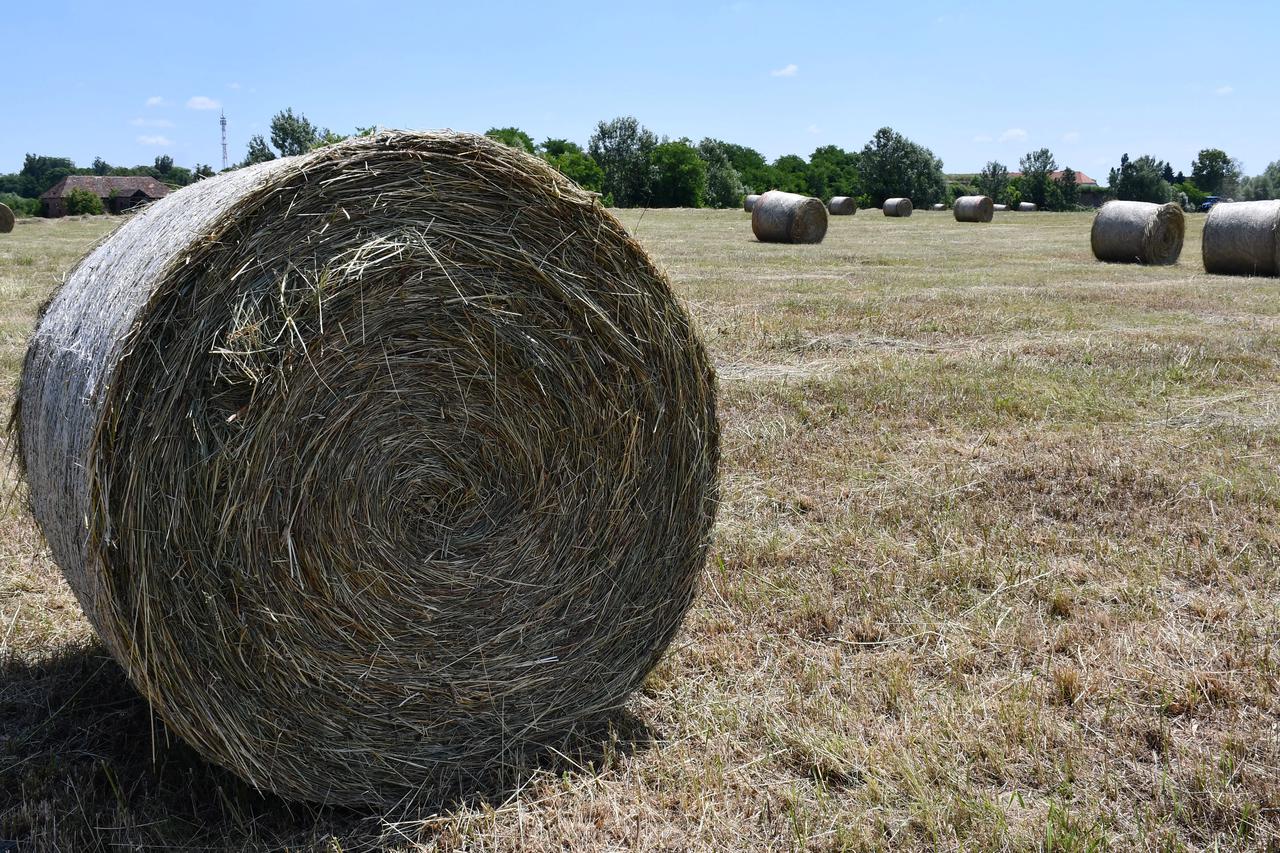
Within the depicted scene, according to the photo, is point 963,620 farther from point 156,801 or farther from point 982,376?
point 982,376

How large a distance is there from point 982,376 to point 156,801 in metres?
6.61

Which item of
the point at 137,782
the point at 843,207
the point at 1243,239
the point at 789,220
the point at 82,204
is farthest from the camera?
the point at 82,204

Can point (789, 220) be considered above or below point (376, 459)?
above

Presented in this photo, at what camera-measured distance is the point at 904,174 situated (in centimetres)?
6191

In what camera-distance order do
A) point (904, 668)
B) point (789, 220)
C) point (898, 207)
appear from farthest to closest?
point (898, 207) → point (789, 220) → point (904, 668)

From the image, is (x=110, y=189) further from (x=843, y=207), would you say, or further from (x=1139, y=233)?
(x=1139, y=233)

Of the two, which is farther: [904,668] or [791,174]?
[791,174]

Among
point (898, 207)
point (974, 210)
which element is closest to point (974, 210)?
point (974, 210)

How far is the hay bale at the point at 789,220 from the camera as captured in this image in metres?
23.1

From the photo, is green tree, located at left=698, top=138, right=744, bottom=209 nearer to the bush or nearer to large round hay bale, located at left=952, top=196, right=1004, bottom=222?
large round hay bale, located at left=952, top=196, right=1004, bottom=222

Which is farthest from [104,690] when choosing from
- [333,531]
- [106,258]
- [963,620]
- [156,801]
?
[963,620]

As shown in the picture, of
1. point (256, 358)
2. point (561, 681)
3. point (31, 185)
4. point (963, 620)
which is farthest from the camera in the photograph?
point (31, 185)

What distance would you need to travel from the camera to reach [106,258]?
313 cm

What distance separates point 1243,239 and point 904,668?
15.0 meters
